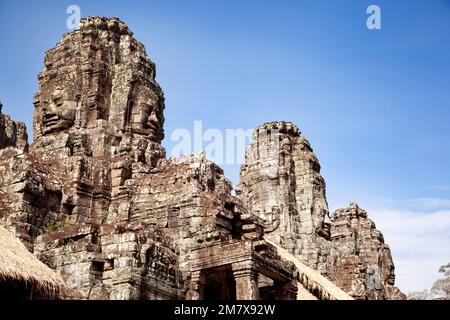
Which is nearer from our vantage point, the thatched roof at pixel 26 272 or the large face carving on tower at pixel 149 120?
the thatched roof at pixel 26 272

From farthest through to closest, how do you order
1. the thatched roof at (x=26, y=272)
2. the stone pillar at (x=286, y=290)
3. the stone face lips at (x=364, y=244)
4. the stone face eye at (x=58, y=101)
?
1. the stone face lips at (x=364, y=244)
2. the stone face eye at (x=58, y=101)
3. the stone pillar at (x=286, y=290)
4. the thatched roof at (x=26, y=272)

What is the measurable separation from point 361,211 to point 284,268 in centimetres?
3540

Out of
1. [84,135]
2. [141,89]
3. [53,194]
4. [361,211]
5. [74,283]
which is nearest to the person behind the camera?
[74,283]

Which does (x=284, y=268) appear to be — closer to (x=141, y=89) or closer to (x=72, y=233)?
(x=72, y=233)

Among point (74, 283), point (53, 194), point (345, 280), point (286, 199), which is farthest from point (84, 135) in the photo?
point (286, 199)

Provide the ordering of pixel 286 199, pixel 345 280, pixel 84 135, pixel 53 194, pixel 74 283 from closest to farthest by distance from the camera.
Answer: pixel 74 283
pixel 53 194
pixel 84 135
pixel 345 280
pixel 286 199

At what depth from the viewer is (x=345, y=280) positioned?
116 ft

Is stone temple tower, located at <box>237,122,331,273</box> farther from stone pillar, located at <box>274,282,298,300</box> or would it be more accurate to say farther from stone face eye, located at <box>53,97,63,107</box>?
stone pillar, located at <box>274,282,298,300</box>

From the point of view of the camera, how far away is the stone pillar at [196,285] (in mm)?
18797

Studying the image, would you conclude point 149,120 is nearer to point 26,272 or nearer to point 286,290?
point 286,290

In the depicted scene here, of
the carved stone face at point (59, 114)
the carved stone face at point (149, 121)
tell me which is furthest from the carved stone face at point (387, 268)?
the carved stone face at point (59, 114)

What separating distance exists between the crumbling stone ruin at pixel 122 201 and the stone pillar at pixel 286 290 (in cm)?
3

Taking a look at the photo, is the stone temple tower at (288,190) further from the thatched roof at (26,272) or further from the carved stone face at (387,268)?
the thatched roof at (26,272)

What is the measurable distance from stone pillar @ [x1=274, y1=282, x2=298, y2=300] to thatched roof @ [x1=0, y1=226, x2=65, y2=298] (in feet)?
19.7
